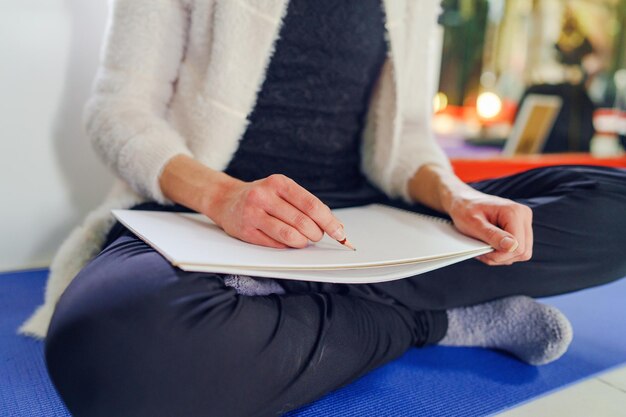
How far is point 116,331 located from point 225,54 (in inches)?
15.8

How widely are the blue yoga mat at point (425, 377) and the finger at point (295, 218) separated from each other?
0.20 m

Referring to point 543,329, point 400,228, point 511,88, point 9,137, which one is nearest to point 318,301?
point 400,228

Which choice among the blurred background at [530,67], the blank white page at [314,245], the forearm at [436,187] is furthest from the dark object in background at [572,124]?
the blank white page at [314,245]

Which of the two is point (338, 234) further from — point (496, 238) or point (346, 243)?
point (496, 238)

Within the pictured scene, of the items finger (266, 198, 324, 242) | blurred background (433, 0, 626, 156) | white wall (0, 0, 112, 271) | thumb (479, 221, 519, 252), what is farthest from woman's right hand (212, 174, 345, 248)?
blurred background (433, 0, 626, 156)

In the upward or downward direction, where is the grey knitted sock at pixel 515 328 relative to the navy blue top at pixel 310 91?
downward

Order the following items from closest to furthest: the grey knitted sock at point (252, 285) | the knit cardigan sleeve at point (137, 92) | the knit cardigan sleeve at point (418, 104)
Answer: the grey knitted sock at point (252, 285)
the knit cardigan sleeve at point (137, 92)
the knit cardigan sleeve at point (418, 104)

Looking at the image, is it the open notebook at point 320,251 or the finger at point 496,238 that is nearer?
the open notebook at point 320,251

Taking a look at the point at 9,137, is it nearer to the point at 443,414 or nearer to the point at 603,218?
the point at 443,414

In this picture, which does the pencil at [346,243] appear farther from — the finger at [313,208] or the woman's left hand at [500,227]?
the woman's left hand at [500,227]

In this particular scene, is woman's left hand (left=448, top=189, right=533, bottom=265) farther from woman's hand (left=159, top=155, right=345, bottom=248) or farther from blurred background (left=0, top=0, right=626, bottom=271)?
blurred background (left=0, top=0, right=626, bottom=271)

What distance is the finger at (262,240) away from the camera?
529mm

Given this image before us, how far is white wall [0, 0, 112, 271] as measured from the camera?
35.4 inches

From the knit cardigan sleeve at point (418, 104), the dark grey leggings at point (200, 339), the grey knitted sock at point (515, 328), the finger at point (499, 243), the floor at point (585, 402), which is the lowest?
the floor at point (585, 402)
